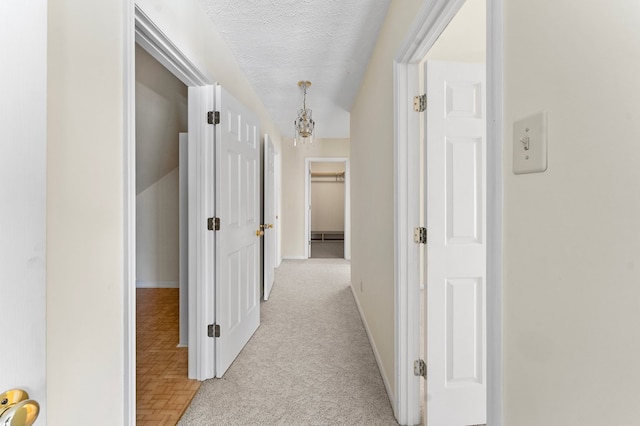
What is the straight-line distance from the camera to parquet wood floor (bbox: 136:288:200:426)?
5.47 ft

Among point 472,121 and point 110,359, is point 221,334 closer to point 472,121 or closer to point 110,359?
point 110,359

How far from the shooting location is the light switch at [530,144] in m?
0.62

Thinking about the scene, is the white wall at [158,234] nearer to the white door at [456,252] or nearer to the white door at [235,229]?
the white door at [235,229]

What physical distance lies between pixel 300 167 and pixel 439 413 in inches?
197

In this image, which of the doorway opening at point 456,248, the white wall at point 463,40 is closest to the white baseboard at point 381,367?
the doorway opening at point 456,248

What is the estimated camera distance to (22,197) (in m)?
0.43

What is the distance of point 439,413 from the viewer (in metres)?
1.53

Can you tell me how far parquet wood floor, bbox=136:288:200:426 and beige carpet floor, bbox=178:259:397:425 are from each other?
3.6 inches

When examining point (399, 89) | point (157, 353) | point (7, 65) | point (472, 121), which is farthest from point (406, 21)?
point (157, 353)

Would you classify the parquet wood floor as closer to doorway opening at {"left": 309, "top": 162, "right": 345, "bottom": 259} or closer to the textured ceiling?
the textured ceiling

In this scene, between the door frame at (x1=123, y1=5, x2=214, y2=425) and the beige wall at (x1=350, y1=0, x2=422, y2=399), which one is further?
the beige wall at (x1=350, y1=0, x2=422, y2=399)

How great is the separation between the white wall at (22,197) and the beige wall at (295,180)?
5.53 meters

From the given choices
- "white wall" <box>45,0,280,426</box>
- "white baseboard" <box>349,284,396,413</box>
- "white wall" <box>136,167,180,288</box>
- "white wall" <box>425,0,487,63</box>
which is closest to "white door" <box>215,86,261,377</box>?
"white wall" <box>45,0,280,426</box>

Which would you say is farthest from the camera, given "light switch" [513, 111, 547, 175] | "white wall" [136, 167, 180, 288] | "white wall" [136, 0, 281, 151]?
"white wall" [136, 167, 180, 288]
